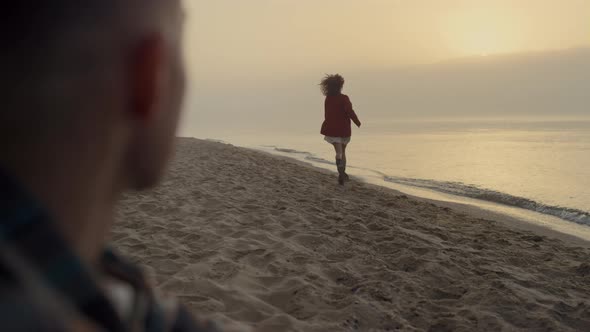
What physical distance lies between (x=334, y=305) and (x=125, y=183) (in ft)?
8.74

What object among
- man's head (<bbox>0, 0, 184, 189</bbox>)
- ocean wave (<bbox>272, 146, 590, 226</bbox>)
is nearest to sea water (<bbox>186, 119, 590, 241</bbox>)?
ocean wave (<bbox>272, 146, 590, 226</bbox>)

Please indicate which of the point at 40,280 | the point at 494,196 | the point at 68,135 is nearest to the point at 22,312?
the point at 40,280

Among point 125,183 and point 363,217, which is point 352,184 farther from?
point 125,183

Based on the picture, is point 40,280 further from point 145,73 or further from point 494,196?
point 494,196

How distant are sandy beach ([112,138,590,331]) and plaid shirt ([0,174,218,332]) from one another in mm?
2153

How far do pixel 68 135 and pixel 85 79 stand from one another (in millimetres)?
62

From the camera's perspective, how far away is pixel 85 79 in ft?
1.57

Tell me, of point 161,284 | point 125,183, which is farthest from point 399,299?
point 125,183

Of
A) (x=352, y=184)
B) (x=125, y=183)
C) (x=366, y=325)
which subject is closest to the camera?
(x=125, y=183)

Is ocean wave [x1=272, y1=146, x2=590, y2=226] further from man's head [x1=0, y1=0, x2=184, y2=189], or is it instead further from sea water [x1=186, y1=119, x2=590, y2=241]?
man's head [x1=0, y1=0, x2=184, y2=189]

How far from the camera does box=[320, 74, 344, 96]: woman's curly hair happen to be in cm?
909

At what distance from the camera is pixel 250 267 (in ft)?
11.8

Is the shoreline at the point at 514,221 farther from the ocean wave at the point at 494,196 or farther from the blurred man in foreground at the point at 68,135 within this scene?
the blurred man in foreground at the point at 68,135

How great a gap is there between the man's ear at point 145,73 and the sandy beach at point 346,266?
86.7 inches
